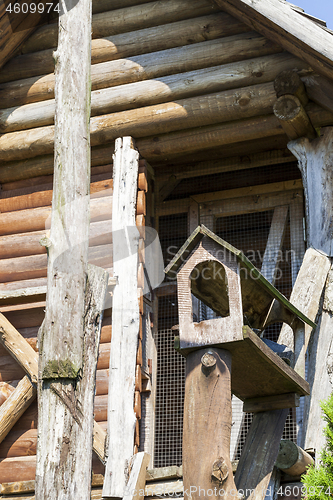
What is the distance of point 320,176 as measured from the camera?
582 centimetres

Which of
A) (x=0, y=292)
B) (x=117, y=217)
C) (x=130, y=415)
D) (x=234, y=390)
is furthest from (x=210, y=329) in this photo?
(x=0, y=292)

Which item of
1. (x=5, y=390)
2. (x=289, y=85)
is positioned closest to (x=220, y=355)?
(x=289, y=85)

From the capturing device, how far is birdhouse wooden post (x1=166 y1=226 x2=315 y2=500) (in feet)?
10.2

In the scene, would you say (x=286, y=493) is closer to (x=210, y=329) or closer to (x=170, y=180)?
(x=210, y=329)

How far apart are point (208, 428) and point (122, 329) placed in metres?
3.25

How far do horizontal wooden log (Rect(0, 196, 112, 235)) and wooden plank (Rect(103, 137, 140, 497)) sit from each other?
0.31m

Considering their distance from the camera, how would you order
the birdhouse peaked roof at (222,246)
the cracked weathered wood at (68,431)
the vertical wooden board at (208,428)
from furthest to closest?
the cracked weathered wood at (68,431)
the birdhouse peaked roof at (222,246)
the vertical wooden board at (208,428)

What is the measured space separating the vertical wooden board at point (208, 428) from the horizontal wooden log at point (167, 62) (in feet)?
13.8

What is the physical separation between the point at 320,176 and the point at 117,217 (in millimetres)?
2130

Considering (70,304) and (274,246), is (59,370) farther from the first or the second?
(274,246)

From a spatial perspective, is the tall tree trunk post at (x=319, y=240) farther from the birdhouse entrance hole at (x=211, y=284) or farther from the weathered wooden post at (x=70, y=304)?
the weathered wooden post at (x=70, y=304)

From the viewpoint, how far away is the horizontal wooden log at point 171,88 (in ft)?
21.1

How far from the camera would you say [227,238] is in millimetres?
8594

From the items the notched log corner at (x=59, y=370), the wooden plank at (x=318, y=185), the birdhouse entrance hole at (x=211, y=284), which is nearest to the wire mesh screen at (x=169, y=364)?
the wooden plank at (x=318, y=185)
